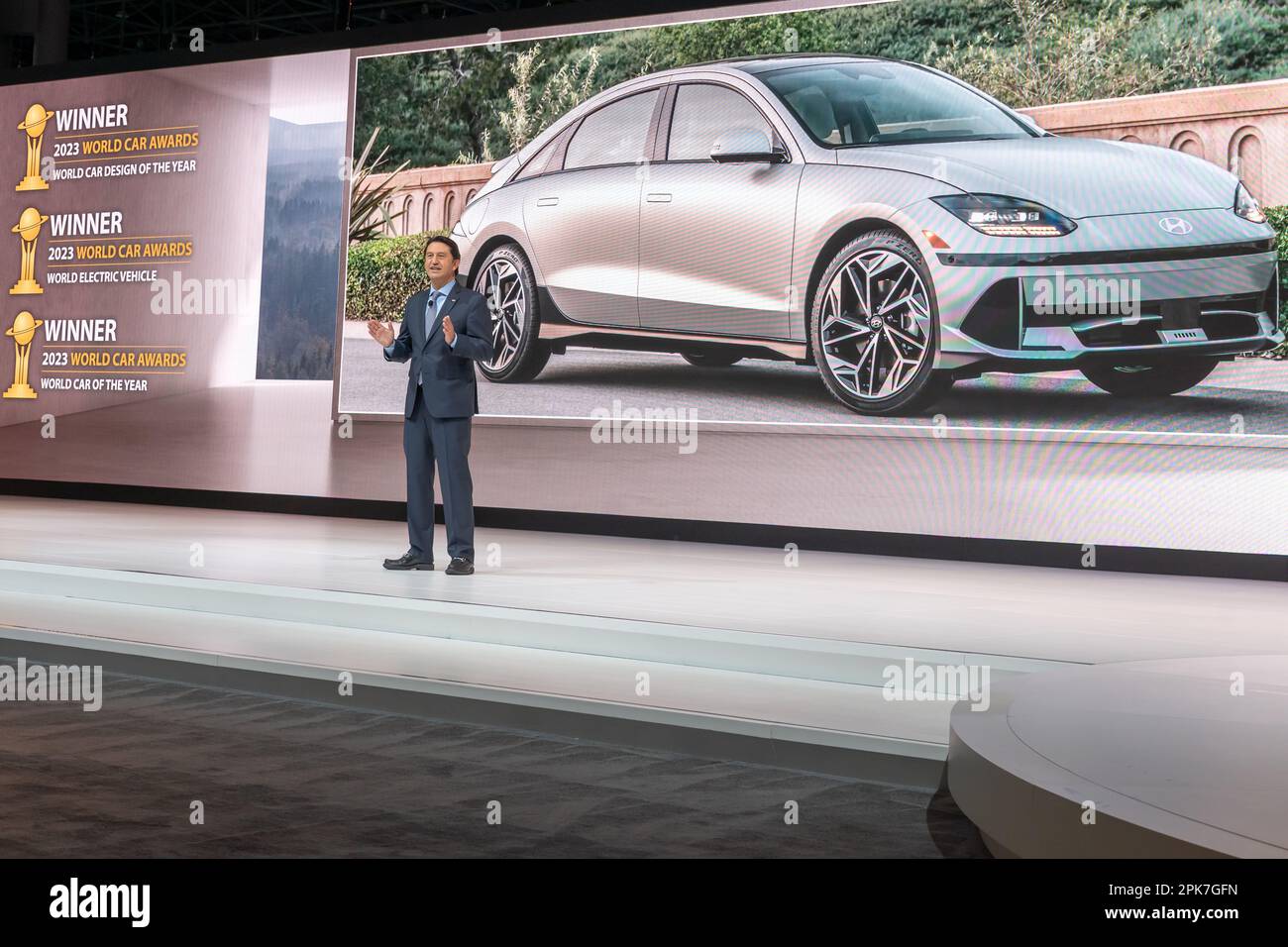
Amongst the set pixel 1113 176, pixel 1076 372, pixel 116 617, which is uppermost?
pixel 1113 176

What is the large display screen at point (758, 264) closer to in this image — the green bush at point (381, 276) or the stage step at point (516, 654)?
the green bush at point (381, 276)

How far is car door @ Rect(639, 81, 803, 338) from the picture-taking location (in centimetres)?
755

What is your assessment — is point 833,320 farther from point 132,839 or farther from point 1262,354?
point 132,839

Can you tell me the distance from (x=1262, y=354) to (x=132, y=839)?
232 inches

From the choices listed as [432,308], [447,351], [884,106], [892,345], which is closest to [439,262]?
[432,308]

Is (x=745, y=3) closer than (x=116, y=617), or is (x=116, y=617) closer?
(x=116, y=617)

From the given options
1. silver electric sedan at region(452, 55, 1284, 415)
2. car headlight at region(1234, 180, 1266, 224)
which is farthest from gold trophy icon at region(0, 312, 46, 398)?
car headlight at region(1234, 180, 1266, 224)

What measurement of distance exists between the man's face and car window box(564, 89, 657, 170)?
8.00 feet

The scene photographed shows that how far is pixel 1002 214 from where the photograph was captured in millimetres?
6984

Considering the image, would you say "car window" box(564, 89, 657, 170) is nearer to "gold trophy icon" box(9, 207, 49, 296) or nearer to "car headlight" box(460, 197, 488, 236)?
"car headlight" box(460, 197, 488, 236)

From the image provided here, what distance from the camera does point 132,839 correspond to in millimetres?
2662

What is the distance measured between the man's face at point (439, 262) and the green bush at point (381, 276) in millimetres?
3275

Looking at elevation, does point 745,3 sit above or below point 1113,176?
above
